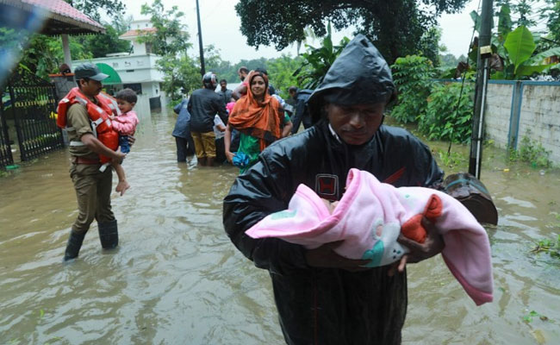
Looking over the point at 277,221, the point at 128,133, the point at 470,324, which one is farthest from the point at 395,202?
the point at 128,133

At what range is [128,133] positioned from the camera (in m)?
4.25

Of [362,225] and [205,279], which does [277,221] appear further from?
[205,279]

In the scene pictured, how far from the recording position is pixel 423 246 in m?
1.29

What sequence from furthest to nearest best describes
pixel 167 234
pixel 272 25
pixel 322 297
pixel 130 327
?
pixel 272 25
pixel 167 234
pixel 130 327
pixel 322 297

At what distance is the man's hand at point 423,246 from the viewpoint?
128 centimetres

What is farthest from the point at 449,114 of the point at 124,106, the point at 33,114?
the point at 33,114

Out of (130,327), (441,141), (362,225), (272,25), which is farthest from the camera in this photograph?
(272,25)

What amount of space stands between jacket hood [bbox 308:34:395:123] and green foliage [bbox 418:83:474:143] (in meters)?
8.34

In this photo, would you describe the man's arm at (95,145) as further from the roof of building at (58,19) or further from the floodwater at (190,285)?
the roof of building at (58,19)

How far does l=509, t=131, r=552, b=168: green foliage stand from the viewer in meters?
6.96

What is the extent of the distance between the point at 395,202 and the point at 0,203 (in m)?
6.96

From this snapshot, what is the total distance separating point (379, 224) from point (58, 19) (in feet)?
35.5

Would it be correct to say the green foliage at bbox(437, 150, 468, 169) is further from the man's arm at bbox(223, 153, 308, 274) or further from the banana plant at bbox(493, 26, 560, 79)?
the man's arm at bbox(223, 153, 308, 274)

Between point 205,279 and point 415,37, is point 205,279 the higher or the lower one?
the lower one
